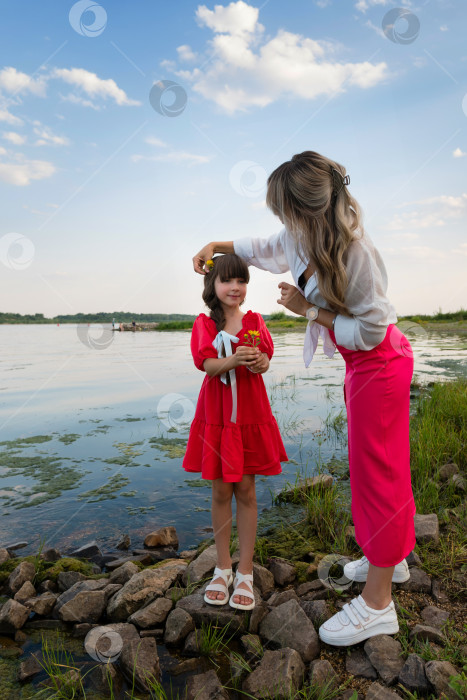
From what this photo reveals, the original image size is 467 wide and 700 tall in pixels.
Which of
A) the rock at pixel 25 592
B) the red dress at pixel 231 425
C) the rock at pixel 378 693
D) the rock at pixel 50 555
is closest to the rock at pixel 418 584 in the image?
the rock at pixel 378 693

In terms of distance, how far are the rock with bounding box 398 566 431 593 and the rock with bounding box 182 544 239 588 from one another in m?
0.96

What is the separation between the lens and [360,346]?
2.11m

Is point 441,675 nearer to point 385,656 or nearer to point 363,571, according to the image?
point 385,656

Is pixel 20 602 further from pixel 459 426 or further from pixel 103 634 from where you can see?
pixel 459 426

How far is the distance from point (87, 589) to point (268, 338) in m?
1.77

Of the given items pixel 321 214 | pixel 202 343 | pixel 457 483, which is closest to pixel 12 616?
pixel 202 343

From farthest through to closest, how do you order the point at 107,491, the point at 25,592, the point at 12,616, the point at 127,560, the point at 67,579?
the point at 107,491
the point at 127,560
the point at 67,579
the point at 25,592
the point at 12,616

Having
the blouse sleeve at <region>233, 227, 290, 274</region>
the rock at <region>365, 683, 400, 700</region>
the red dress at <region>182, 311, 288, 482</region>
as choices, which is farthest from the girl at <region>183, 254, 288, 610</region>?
the rock at <region>365, 683, 400, 700</region>

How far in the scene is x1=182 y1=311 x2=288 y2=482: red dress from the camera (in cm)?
252

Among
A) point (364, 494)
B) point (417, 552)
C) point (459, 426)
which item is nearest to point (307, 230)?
point (364, 494)

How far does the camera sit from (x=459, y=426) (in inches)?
203

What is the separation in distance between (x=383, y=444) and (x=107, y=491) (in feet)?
9.98

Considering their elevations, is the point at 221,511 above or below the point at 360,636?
above

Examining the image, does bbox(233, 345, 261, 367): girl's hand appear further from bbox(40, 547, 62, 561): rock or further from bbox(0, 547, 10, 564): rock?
bbox(0, 547, 10, 564): rock
